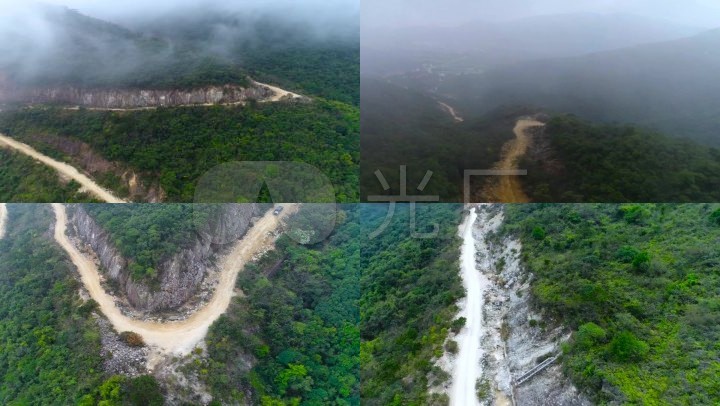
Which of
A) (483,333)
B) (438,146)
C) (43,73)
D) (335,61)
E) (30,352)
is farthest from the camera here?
(335,61)

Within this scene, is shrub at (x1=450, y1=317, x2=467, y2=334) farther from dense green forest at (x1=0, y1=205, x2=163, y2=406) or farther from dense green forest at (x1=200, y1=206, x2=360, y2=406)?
dense green forest at (x1=0, y1=205, x2=163, y2=406)

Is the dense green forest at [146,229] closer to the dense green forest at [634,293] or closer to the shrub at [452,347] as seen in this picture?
the shrub at [452,347]

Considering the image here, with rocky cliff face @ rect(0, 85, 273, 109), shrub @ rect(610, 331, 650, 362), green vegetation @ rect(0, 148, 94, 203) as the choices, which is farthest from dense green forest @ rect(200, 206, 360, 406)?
shrub @ rect(610, 331, 650, 362)

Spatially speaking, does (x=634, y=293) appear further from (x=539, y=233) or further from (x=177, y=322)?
(x=177, y=322)

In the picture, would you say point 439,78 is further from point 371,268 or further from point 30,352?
point 30,352

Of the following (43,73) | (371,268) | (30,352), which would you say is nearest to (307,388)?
(371,268)

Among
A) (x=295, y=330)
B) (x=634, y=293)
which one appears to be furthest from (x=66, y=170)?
(x=634, y=293)

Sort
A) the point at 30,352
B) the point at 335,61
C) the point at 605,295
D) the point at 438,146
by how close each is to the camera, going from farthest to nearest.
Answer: the point at 335,61 < the point at 30,352 < the point at 605,295 < the point at 438,146
